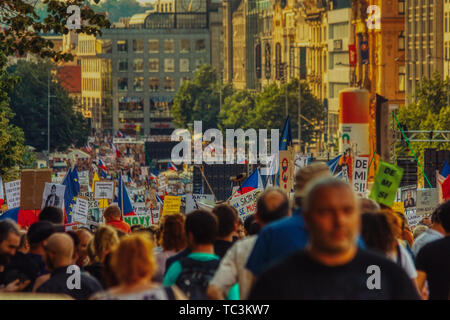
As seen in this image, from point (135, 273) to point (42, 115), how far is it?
95123mm

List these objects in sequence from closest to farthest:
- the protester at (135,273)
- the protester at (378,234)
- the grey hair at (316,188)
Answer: the grey hair at (316,188), the protester at (135,273), the protester at (378,234)

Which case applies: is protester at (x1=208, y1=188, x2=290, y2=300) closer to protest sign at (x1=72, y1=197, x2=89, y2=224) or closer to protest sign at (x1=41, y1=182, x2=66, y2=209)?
protest sign at (x1=41, y1=182, x2=66, y2=209)

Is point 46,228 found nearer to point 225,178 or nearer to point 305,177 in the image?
point 305,177

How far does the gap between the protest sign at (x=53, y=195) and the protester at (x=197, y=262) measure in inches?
484

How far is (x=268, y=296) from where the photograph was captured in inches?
260

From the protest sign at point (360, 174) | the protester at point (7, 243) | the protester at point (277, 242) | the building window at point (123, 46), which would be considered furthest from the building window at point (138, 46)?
the protester at point (277, 242)

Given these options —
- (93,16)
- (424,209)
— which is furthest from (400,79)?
(93,16)

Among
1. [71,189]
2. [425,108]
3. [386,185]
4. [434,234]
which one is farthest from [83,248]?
[425,108]

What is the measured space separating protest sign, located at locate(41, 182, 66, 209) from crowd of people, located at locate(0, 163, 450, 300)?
9.26 metres

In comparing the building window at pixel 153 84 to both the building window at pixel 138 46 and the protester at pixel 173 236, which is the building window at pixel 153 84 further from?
the protester at pixel 173 236

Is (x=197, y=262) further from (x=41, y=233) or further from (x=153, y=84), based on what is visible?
(x=153, y=84)

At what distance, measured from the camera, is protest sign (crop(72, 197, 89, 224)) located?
23.6 metres

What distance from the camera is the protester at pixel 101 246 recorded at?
35.9ft

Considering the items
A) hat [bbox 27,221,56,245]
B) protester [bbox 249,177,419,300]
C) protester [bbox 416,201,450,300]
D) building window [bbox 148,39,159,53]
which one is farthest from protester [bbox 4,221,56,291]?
building window [bbox 148,39,159,53]
